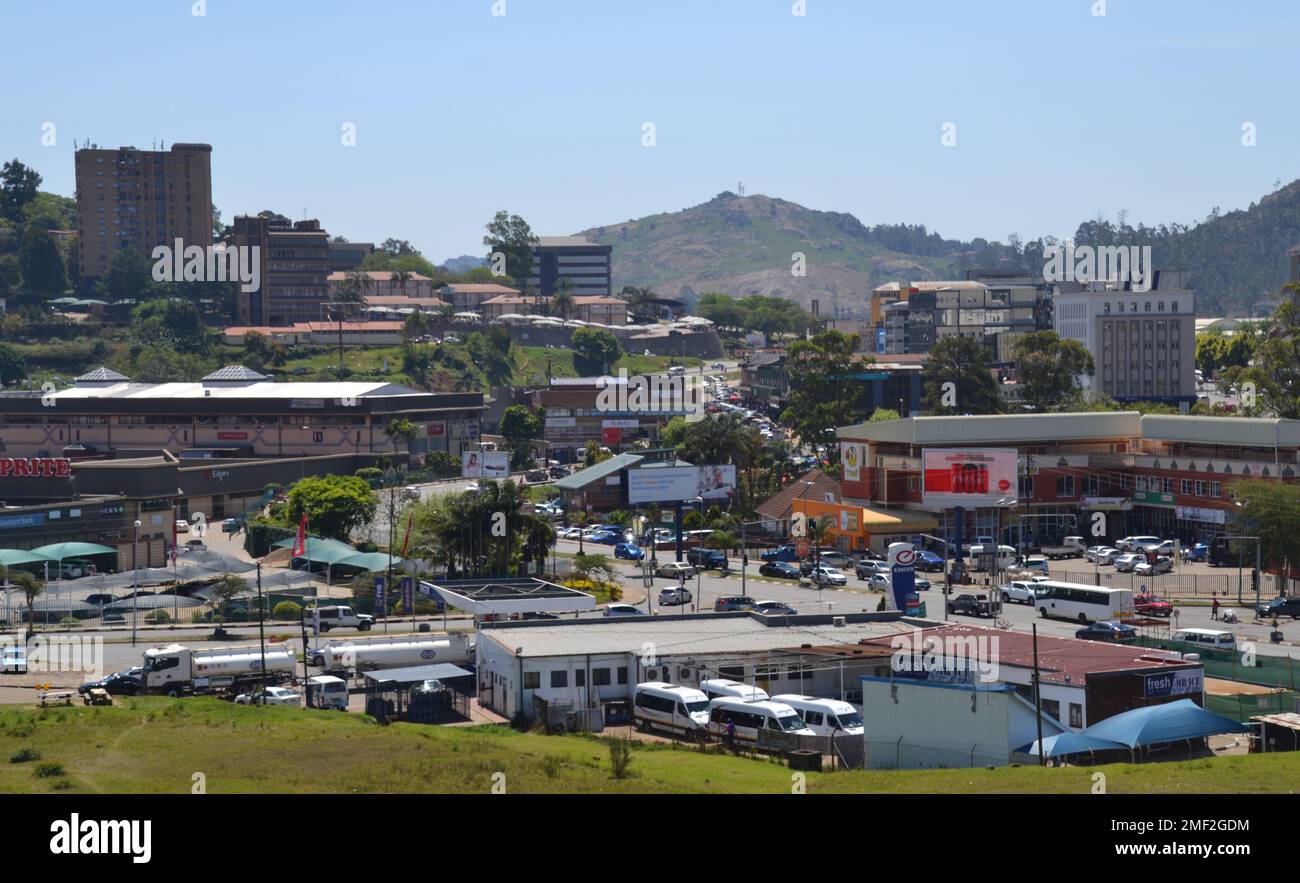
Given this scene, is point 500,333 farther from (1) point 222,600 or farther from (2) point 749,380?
(1) point 222,600

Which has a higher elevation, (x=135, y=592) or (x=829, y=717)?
(x=829, y=717)

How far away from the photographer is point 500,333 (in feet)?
459

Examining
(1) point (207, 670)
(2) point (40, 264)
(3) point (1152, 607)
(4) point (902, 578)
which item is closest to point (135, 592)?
(1) point (207, 670)

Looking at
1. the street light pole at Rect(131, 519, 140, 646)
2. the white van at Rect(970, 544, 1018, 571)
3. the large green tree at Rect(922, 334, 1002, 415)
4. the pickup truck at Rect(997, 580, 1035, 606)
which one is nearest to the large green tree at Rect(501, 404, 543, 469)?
the large green tree at Rect(922, 334, 1002, 415)

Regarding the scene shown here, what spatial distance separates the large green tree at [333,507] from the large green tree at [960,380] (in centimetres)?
4229

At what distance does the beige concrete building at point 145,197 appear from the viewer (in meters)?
163

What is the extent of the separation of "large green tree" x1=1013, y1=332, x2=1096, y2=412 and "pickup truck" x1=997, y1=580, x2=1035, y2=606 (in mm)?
41340

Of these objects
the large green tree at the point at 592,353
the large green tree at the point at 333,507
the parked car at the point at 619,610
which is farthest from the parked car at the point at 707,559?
the large green tree at the point at 592,353

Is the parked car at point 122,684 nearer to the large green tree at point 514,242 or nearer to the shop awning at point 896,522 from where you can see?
the shop awning at point 896,522

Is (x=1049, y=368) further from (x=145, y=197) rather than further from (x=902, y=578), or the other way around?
(x=145, y=197)

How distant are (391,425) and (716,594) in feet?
150

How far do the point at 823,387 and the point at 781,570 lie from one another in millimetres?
33868

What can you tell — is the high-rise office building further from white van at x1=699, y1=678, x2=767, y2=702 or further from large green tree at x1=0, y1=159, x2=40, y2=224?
white van at x1=699, y1=678, x2=767, y2=702

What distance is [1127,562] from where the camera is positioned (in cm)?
5669
